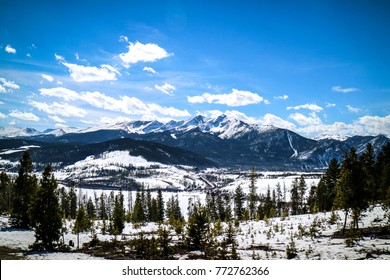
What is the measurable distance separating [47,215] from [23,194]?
1379cm

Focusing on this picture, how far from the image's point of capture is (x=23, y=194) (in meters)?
28.8

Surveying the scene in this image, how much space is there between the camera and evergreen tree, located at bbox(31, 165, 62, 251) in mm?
17000

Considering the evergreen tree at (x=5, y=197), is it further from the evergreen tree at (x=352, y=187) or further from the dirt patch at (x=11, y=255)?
the evergreen tree at (x=352, y=187)

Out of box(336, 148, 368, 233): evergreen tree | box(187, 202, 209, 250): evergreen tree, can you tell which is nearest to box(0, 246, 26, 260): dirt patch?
box(187, 202, 209, 250): evergreen tree

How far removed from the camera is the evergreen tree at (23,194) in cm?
2675

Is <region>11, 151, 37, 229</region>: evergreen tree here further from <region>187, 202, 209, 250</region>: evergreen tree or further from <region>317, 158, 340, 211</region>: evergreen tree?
<region>317, 158, 340, 211</region>: evergreen tree

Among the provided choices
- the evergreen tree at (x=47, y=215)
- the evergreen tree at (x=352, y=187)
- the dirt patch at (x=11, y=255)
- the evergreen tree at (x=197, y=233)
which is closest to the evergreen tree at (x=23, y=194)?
the evergreen tree at (x=47, y=215)

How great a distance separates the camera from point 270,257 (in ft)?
40.3

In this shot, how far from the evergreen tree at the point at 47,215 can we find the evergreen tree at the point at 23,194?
5430mm

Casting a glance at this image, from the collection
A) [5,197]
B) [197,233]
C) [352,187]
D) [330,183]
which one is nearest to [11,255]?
[197,233]
